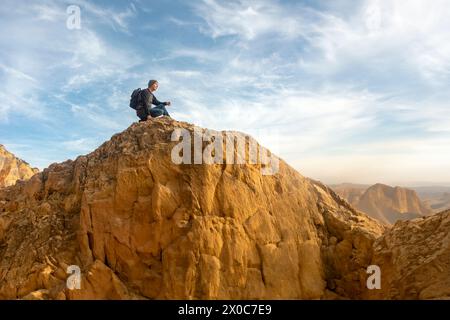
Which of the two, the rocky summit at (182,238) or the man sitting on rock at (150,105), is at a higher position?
the man sitting on rock at (150,105)

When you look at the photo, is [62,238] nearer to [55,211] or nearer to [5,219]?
[55,211]

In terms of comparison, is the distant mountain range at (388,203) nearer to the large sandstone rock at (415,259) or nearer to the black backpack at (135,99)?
the large sandstone rock at (415,259)

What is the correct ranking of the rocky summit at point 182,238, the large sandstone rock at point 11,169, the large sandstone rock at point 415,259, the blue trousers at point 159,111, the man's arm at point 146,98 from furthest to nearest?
the large sandstone rock at point 11,169 < the blue trousers at point 159,111 < the man's arm at point 146,98 < the rocky summit at point 182,238 < the large sandstone rock at point 415,259

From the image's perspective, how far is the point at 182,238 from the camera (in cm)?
712

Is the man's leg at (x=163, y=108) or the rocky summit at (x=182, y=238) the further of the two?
the man's leg at (x=163, y=108)

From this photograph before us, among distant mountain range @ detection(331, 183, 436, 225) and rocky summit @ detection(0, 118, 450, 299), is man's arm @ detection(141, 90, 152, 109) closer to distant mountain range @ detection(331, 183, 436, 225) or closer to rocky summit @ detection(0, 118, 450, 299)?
rocky summit @ detection(0, 118, 450, 299)

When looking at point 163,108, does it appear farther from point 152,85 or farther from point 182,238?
point 182,238

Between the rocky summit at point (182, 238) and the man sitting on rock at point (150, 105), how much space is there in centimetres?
54

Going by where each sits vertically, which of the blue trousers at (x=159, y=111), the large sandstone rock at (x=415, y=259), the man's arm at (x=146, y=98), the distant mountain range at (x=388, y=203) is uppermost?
the man's arm at (x=146, y=98)

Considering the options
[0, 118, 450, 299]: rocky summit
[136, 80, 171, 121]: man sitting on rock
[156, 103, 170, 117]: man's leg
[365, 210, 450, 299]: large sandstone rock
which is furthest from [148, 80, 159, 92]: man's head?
[365, 210, 450, 299]: large sandstone rock

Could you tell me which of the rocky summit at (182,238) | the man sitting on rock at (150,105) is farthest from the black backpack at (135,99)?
the rocky summit at (182,238)

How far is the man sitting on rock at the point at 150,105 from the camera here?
29.1 ft
